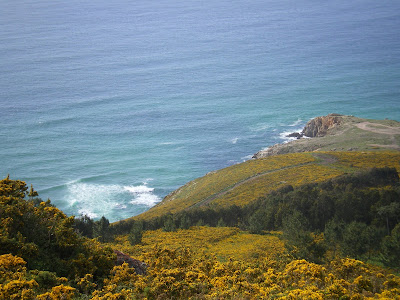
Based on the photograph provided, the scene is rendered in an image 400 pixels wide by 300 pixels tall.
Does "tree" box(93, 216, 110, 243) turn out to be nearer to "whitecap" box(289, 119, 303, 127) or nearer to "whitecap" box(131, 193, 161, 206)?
"whitecap" box(131, 193, 161, 206)

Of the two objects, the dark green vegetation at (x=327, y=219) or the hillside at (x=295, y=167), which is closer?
the dark green vegetation at (x=327, y=219)

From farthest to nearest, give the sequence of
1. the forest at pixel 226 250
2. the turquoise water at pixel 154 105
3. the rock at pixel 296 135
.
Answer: the rock at pixel 296 135, the turquoise water at pixel 154 105, the forest at pixel 226 250

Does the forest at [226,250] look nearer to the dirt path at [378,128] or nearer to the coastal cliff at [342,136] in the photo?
the coastal cliff at [342,136]

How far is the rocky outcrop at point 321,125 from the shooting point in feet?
356

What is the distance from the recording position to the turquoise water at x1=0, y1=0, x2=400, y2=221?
97.3 meters

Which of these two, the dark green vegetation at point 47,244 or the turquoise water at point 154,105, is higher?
the turquoise water at point 154,105

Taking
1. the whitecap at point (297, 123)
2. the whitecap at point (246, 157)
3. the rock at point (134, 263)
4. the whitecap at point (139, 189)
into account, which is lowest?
the rock at point (134, 263)

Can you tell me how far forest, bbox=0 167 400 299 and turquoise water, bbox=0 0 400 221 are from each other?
35.5 meters

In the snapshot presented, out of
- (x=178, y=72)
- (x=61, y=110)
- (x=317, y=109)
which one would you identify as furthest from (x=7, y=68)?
(x=317, y=109)

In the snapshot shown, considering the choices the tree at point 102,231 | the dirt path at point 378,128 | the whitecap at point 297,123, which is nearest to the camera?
the tree at point 102,231

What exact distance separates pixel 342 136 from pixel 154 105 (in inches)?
2495

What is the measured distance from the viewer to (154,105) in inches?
5428

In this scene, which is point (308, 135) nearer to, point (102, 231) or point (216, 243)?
point (216, 243)

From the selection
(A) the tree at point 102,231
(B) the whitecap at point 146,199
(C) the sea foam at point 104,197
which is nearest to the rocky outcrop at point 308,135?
(B) the whitecap at point 146,199
